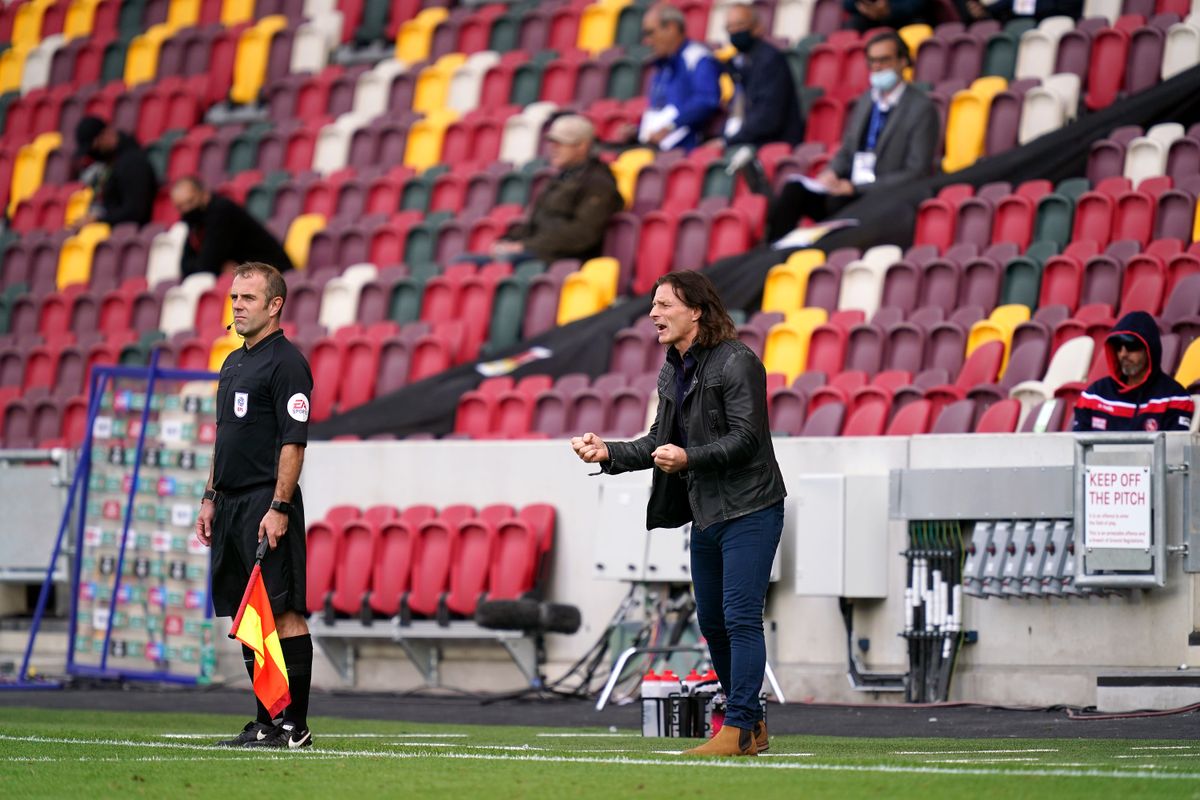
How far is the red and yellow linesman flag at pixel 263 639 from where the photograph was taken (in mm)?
7301

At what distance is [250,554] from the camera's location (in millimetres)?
7453

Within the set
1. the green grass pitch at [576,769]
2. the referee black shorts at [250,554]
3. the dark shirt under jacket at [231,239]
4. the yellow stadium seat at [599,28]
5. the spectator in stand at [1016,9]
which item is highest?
the yellow stadium seat at [599,28]

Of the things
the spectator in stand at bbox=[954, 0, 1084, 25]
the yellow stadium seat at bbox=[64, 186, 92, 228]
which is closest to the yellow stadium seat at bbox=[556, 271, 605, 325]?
the spectator in stand at bbox=[954, 0, 1084, 25]

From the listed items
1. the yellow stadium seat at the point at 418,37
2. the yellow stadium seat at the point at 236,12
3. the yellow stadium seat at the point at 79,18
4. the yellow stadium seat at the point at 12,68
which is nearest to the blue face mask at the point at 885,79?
the yellow stadium seat at the point at 418,37

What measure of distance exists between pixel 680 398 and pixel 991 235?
652 centimetres

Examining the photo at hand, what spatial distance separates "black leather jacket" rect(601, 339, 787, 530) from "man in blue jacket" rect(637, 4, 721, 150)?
907cm

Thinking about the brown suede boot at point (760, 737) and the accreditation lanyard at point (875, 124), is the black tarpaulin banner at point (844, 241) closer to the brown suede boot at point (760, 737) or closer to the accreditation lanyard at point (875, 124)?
the accreditation lanyard at point (875, 124)

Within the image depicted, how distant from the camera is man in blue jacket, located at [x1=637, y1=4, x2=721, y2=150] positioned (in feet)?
52.6

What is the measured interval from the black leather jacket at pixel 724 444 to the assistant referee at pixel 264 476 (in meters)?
1.22

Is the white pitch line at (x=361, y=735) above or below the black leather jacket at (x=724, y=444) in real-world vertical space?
below

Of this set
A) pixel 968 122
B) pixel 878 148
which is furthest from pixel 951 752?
pixel 968 122

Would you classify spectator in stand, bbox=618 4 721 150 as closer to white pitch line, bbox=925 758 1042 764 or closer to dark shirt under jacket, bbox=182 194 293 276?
dark shirt under jacket, bbox=182 194 293 276

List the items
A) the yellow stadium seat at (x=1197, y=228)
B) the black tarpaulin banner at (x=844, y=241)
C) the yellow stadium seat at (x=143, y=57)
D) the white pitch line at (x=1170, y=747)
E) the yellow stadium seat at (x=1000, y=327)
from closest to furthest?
the white pitch line at (x=1170, y=747) → the yellow stadium seat at (x=1000, y=327) → the yellow stadium seat at (x=1197, y=228) → the black tarpaulin banner at (x=844, y=241) → the yellow stadium seat at (x=143, y=57)

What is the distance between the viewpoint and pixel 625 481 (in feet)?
40.2
